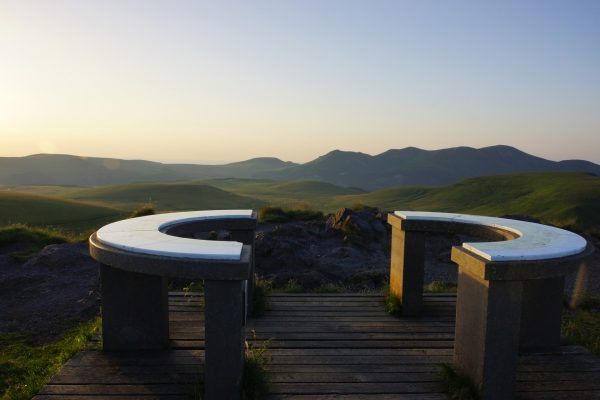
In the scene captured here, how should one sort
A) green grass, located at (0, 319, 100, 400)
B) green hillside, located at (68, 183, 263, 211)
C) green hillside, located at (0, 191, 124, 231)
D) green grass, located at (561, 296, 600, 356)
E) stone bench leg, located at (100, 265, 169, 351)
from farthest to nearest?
1. green hillside, located at (68, 183, 263, 211)
2. green hillside, located at (0, 191, 124, 231)
3. green grass, located at (561, 296, 600, 356)
4. stone bench leg, located at (100, 265, 169, 351)
5. green grass, located at (0, 319, 100, 400)

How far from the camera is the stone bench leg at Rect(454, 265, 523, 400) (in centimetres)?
405

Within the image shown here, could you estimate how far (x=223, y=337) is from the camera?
391 cm

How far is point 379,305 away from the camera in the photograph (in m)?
6.96

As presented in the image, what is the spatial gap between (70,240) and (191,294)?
7.85 metres

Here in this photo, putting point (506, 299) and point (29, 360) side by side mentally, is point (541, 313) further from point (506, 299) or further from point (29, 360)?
point (29, 360)

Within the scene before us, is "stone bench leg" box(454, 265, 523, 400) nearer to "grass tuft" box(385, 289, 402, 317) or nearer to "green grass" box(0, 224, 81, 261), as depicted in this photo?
"grass tuft" box(385, 289, 402, 317)

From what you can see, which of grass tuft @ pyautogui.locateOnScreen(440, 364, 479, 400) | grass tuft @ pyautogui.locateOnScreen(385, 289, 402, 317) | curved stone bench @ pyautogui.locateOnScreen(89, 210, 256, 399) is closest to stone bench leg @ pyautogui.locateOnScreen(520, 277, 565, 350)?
grass tuft @ pyautogui.locateOnScreen(440, 364, 479, 400)

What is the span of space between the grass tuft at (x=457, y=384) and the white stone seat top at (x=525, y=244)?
1.19m

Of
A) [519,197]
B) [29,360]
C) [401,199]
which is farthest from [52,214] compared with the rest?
[401,199]

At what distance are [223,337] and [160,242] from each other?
1.21 m

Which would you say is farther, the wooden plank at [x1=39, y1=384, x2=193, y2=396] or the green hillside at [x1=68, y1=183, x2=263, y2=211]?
the green hillside at [x1=68, y1=183, x2=263, y2=211]

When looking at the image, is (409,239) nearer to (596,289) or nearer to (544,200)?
(596,289)

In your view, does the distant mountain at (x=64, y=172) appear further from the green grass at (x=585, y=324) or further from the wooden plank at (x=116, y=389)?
the wooden plank at (x=116, y=389)

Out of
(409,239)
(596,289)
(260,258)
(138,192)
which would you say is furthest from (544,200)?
(138,192)
